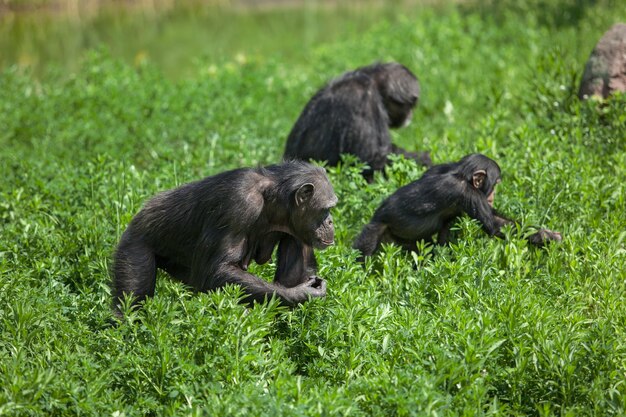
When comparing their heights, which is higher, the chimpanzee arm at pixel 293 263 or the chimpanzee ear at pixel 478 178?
the chimpanzee ear at pixel 478 178

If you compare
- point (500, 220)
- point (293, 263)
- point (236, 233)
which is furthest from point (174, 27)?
point (236, 233)

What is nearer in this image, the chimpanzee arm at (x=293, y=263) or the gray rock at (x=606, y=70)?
the chimpanzee arm at (x=293, y=263)

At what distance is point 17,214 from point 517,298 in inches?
166

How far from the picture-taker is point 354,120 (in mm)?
8539

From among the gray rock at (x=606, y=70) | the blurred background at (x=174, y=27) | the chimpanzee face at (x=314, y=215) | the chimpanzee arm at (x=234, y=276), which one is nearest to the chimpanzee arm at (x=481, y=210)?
the chimpanzee face at (x=314, y=215)

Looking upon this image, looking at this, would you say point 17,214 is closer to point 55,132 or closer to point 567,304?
point 55,132

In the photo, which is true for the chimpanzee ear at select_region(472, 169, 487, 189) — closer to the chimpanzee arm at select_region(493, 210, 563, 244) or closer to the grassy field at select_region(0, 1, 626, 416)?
the grassy field at select_region(0, 1, 626, 416)

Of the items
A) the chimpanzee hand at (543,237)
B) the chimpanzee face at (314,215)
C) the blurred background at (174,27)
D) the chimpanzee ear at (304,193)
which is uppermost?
the chimpanzee ear at (304,193)

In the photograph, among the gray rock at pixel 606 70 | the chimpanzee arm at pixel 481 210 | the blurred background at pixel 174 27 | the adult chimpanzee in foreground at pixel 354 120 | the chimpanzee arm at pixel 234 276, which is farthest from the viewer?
the blurred background at pixel 174 27

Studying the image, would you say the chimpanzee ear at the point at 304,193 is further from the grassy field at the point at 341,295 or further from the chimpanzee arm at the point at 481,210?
the chimpanzee arm at the point at 481,210

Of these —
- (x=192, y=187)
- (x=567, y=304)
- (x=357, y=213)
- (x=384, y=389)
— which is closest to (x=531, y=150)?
(x=357, y=213)

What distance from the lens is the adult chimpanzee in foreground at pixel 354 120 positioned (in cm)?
852

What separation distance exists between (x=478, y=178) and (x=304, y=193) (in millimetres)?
1851

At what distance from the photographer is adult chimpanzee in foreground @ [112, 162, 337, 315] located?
5.50 m
